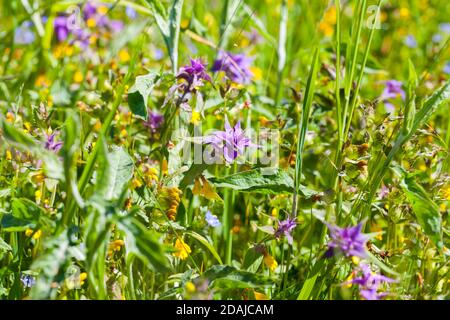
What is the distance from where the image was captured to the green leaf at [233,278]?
4.70 feet

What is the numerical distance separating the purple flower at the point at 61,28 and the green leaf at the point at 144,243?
208 cm

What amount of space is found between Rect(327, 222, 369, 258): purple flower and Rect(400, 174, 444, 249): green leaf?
0.61ft

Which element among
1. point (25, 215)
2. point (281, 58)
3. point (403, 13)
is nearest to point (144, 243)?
point (25, 215)

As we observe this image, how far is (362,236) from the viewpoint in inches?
52.6

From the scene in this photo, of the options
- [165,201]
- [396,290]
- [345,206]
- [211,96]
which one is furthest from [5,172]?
[396,290]

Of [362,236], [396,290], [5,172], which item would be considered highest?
[5,172]

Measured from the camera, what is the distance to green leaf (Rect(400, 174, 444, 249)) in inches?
56.9

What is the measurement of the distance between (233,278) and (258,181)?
0.25 m

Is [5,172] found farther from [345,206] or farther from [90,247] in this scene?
[345,206]

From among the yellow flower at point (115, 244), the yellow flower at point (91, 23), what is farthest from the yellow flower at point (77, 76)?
the yellow flower at point (115, 244)

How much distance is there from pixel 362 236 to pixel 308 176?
2.96 ft

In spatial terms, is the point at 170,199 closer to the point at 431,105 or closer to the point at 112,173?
the point at 112,173

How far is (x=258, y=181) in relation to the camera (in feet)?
5.25

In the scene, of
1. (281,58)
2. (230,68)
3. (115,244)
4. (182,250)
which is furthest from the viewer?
(281,58)
